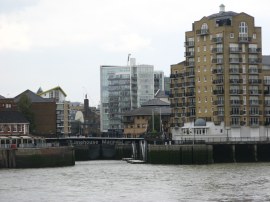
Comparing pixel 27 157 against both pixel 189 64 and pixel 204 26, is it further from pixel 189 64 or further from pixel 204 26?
pixel 204 26

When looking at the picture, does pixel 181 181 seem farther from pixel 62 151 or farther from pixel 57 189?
pixel 62 151

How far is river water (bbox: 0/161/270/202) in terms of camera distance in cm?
8856

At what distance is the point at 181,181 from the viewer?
4257 inches

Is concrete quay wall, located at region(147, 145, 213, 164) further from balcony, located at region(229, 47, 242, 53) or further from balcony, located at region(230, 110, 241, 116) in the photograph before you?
balcony, located at region(229, 47, 242, 53)

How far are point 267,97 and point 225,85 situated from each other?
10.7 m

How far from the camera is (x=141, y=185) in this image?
339ft

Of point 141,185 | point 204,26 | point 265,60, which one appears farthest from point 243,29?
point 141,185

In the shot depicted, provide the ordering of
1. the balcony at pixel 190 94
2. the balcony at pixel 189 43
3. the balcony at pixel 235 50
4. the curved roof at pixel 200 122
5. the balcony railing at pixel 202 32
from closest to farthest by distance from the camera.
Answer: the balcony at pixel 235 50, the curved roof at pixel 200 122, the balcony railing at pixel 202 32, the balcony at pixel 189 43, the balcony at pixel 190 94

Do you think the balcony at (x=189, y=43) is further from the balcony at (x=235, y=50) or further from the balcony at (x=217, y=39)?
the balcony at (x=235, y=50)

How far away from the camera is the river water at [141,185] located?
8856cm

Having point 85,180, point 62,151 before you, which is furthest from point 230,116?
point 85,180

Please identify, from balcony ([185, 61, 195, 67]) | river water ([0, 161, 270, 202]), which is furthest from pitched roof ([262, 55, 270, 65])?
river water ([0, 161, 270, 202])

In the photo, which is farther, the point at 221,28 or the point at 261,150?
the point at 221,28

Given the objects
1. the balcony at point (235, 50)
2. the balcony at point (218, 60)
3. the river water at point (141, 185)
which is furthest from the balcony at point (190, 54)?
the river water at point (141, 185)
